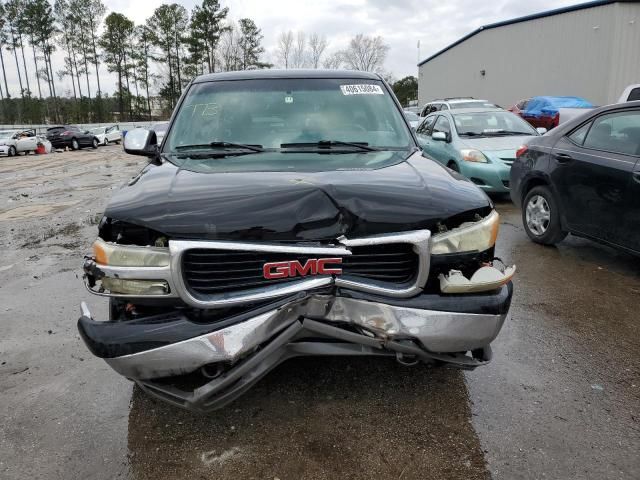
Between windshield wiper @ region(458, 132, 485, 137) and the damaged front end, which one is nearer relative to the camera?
the damaged front end

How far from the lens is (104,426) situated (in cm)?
265

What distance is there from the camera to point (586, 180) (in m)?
4.87

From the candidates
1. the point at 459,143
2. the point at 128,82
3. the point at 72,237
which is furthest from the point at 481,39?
the point at 128,82

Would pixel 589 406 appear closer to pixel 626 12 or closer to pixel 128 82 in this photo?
pixel 626 12

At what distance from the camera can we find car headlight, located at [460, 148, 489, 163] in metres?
7.93

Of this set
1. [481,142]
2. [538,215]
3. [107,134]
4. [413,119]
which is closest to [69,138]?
[107,134]

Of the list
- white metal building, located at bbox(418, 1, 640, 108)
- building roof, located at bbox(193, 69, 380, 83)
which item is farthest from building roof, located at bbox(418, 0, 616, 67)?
building roof, located at bbox(193, 69, 380, 83)

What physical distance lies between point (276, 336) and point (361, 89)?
2.35m

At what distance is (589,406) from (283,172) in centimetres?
203

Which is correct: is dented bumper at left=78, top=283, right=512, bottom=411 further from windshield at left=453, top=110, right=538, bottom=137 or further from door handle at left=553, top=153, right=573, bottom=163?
windshield at left=453, top=110, right=538, bottom=137

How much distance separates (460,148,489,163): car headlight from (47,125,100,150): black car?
3056 centimetres

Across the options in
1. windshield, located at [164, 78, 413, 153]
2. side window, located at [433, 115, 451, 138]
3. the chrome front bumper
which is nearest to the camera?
the chrome front bumper

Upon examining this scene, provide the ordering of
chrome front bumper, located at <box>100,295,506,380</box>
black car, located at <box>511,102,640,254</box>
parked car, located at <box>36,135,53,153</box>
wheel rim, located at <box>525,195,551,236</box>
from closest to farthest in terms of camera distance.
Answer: chrome front bumper, located at <box>100,295,506,380</box> → black car, located at <box>511,102,640,254</box> → wheel rim, located at <box>525,195,551,236</box> → parked car, located at <box>36,135,53,153</box>

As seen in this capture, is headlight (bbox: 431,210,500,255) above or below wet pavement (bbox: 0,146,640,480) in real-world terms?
above
